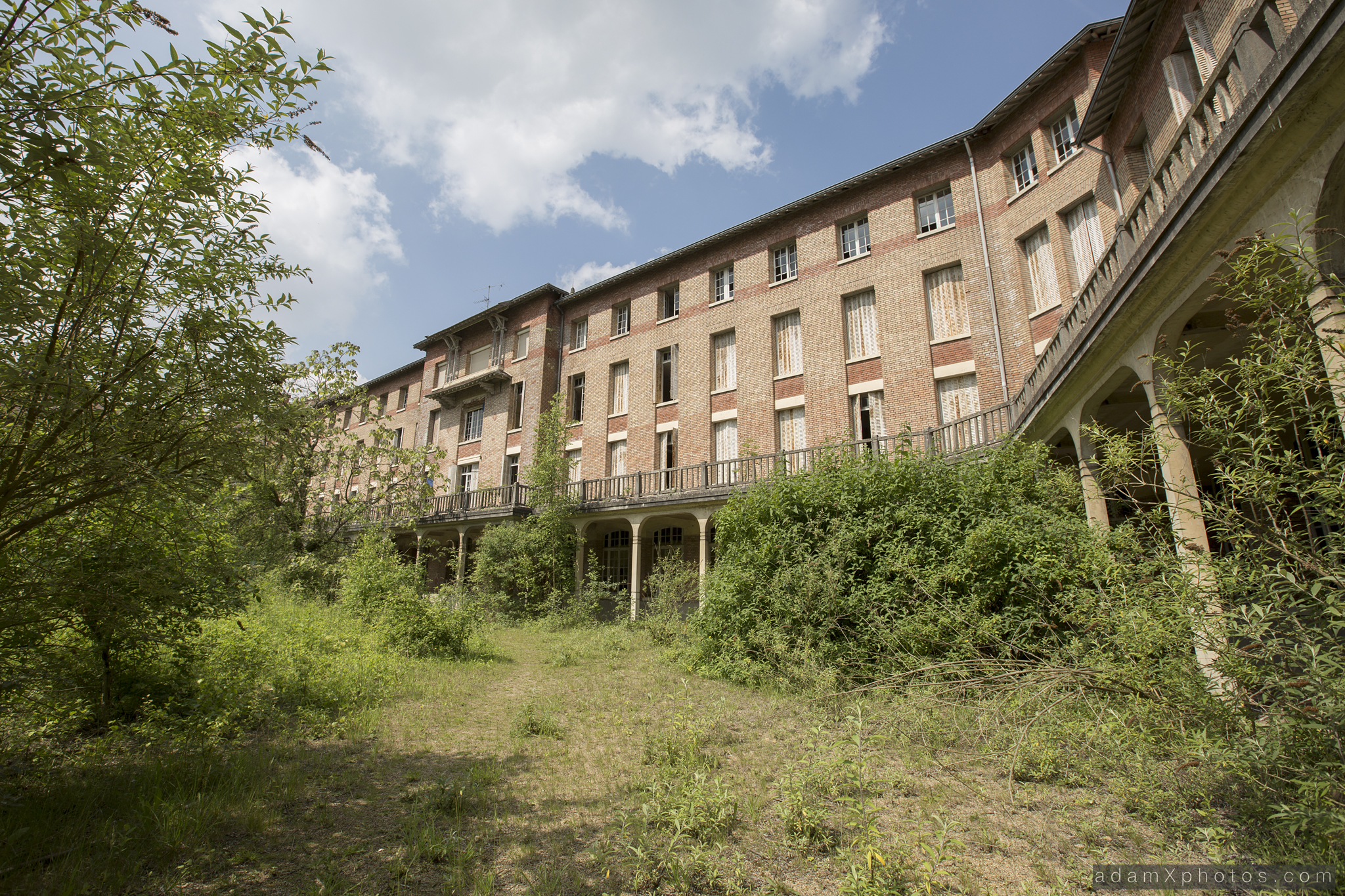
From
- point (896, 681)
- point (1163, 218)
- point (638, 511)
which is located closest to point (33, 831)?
point (896, 681)

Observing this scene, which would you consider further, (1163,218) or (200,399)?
(1163,218)

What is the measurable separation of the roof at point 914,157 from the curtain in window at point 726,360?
11.6ft

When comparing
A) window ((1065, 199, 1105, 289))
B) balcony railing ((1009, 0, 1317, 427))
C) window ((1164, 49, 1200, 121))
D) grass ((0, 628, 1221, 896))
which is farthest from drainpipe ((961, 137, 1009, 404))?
grass ((0, 628, 1221, 896))

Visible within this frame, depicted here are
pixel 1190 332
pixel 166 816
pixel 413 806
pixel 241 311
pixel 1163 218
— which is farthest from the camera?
pixel 1190 332

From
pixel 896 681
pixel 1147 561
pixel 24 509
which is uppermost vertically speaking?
pixel 24 509

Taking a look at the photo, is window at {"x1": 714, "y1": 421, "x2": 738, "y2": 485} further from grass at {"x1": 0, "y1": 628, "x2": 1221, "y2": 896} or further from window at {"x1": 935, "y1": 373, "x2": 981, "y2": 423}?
grass at {"x1": 0, "y1": 628, "x2": 1221, "y2": 896}

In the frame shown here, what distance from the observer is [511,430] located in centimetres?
2508

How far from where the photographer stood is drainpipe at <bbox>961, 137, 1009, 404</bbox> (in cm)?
1489

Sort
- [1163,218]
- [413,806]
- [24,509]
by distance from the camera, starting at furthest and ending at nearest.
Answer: [1163,218], [413,806], [24,509]

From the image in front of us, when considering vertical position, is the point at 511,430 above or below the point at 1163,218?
above

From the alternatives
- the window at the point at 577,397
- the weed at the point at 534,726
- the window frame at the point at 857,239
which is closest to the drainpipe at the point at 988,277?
the window frame at the point at 857,239

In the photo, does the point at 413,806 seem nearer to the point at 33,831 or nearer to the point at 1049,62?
the point at 33,831

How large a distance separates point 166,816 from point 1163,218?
355 inches

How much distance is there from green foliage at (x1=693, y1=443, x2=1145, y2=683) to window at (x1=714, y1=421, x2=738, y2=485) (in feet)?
26.1
